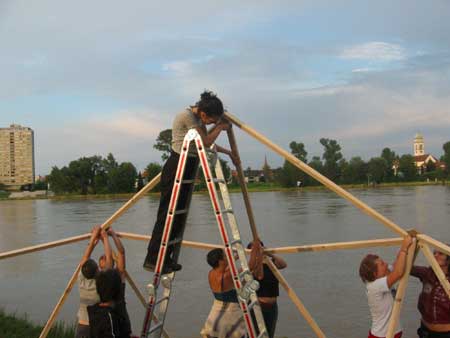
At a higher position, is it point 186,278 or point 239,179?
point 239,179

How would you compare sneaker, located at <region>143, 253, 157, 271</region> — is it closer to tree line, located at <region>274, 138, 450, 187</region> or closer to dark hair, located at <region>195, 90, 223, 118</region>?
dark hair, located at <region>195, 90, 223, 118</region>

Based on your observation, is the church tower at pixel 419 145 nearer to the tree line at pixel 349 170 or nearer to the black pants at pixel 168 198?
the tree line at pixel 349 170

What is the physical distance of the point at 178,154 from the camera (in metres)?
5.04

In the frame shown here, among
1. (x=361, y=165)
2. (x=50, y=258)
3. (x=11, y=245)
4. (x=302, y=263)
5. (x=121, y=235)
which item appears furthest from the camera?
(x=361, y=165)

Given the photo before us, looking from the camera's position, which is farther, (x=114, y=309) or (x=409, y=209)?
(x=409, y=209)

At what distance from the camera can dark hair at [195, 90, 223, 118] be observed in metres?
4.75

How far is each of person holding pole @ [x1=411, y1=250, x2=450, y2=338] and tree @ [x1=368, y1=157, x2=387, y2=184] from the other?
4015 inches

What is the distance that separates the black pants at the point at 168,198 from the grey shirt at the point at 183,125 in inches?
3.7

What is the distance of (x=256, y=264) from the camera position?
585 cm

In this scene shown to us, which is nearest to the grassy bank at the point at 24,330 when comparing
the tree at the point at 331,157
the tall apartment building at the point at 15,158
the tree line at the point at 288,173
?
the tree line at the point at 288,173

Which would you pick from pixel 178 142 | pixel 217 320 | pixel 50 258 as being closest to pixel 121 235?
pixel 217 320

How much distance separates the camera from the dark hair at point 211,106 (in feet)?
15.6

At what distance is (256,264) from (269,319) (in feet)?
2.46

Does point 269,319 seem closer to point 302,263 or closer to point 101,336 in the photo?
point 101,336
